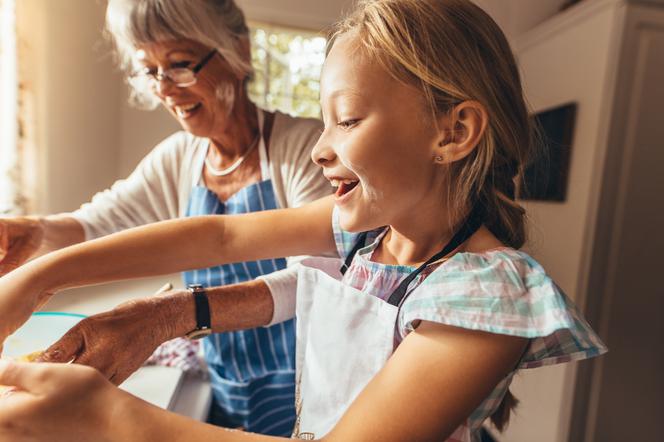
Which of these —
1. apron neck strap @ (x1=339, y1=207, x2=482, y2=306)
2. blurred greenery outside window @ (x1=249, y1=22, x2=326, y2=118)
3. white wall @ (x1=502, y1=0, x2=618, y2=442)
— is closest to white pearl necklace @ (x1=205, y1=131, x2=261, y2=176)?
apron neck strap @ (x1=339, y1=207, x2=482, y2=306)

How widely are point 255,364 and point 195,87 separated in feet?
2.11

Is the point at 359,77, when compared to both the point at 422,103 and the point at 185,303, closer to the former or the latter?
the point at 422,103

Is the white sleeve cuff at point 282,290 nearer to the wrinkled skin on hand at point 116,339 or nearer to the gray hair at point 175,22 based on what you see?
the wrinkled skin on hand at point 116,339

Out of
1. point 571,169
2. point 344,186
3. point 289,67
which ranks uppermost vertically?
point 289,67

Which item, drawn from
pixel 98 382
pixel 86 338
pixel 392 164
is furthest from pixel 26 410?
pixel 392 164

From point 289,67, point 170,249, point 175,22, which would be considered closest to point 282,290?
point 170,249

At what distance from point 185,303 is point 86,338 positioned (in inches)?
7.2

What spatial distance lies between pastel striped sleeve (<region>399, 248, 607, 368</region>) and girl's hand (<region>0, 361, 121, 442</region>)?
1.03ft

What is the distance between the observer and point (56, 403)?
38 centimetres

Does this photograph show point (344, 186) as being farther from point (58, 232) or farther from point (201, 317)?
point (58, 232)

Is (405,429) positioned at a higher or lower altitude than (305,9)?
lower

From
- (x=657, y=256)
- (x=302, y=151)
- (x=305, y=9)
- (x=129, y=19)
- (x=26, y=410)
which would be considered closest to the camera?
(x=26, y=410)

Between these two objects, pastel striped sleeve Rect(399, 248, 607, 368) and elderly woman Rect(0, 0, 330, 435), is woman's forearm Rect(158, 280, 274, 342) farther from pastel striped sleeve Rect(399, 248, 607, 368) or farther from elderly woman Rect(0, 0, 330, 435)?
pastel striped sleeve Rect(399, 248, 607, 368)

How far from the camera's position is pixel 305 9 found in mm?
2285
